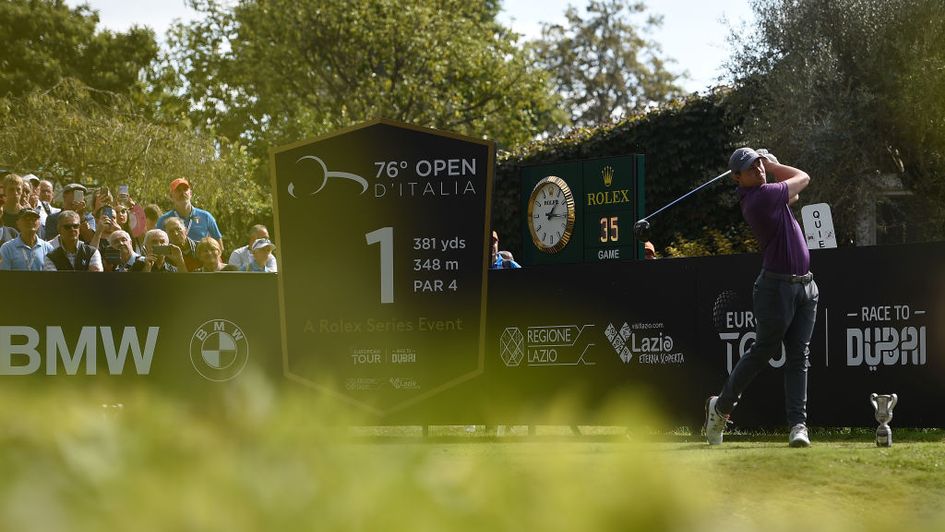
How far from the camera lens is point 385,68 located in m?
42.6

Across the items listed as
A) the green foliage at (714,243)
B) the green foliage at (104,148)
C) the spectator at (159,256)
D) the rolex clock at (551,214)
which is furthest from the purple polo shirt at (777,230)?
the green foliage at (104,148)

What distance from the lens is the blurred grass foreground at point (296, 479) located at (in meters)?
1.24

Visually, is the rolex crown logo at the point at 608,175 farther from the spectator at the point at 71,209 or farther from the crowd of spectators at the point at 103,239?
the spectator at the point at 71,209

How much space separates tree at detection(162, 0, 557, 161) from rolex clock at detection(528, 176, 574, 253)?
22588 millimetres

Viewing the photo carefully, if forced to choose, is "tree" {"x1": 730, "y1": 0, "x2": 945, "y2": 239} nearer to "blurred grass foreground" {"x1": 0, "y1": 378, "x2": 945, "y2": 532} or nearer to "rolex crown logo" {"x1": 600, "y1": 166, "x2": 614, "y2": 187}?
"rolex crown logo" {"x1": 600, "y1": 166, "x2": 614, "y2": 187}

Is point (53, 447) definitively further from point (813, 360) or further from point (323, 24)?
point (323, 24)

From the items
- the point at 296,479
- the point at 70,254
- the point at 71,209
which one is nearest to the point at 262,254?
the point at 70,254

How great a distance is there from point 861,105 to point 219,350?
16.9 meters

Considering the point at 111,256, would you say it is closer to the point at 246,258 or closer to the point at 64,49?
the point at 246,258

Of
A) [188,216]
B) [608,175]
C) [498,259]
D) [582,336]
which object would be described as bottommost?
[582,336]

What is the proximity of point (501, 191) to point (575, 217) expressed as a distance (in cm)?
1395

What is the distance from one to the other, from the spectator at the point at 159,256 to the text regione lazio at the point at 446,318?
1.01m

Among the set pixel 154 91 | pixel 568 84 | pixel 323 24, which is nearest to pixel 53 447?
pixel 323 24

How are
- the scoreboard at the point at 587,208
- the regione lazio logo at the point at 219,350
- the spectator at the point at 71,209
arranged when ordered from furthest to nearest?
the scoreboard at the point at 587,208 → the spectator at the point at 71,209 → the regione lazio logo at the point at 219,350
